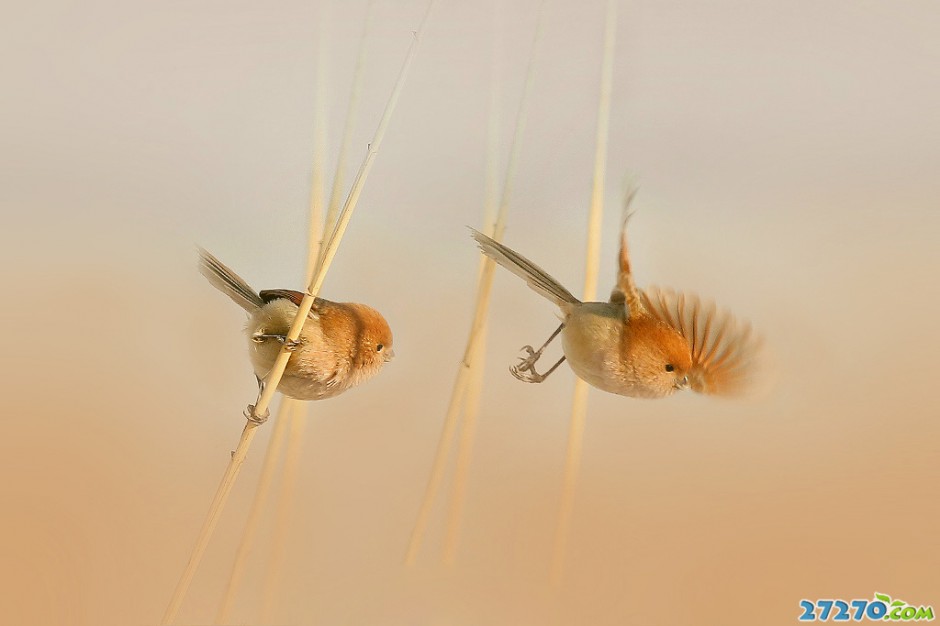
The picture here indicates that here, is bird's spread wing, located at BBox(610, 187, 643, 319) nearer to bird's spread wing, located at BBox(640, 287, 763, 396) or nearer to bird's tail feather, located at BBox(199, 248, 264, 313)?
bird's spread wing, located at BBox(640, 287, 763, 396)

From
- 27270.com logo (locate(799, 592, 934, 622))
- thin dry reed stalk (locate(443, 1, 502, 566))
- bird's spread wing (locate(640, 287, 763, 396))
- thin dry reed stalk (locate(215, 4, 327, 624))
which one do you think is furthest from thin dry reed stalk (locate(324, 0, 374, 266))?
27270.com logo (locate(799, 592, 934, 622))

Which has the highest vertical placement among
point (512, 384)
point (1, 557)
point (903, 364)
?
point (903, 364)

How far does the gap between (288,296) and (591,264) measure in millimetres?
286

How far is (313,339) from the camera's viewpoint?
0.62 metres

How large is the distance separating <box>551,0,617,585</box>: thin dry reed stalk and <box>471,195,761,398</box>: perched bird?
0.16 feet

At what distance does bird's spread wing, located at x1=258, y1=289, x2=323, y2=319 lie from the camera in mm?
641

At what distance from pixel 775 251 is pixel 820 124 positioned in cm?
16

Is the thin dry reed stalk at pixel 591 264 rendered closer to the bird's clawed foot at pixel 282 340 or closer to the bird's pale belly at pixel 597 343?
the bird's pale belly at pixel 597 343

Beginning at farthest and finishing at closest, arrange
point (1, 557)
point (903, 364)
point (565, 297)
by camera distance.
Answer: point (903, 364) → point (1, 557) → point (565, 297)

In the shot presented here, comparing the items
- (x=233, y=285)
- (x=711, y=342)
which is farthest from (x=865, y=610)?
(x=233, y=285)

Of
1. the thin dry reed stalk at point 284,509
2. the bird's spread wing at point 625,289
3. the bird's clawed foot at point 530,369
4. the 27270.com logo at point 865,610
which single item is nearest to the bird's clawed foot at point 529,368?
the bird's clawed foot at point 530,369

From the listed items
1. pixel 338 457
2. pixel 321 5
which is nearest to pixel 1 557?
pixel 338 457

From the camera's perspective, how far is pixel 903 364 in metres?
0.91

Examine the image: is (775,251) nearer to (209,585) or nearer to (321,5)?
(321,5)
